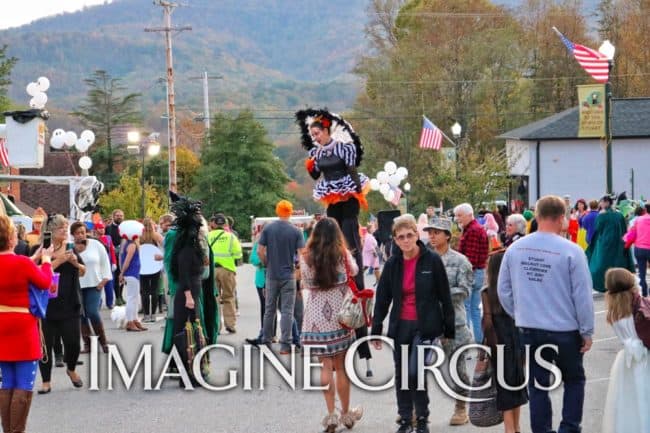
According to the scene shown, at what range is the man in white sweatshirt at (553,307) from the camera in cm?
854

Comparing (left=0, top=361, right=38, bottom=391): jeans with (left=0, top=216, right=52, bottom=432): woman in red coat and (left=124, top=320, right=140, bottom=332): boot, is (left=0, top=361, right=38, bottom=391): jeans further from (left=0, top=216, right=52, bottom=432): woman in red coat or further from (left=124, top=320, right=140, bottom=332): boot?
(left=124, top=320, right=140, bottom=332): boot

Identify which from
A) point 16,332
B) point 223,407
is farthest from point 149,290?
point 16,332

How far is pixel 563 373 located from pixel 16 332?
4.01 metres

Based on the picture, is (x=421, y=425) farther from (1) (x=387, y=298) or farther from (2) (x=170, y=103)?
(2) (x=170, y=103)

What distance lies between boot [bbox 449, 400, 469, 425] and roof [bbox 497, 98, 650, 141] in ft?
151

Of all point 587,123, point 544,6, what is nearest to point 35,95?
point 587,123

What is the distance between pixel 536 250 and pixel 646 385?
138 centimetres

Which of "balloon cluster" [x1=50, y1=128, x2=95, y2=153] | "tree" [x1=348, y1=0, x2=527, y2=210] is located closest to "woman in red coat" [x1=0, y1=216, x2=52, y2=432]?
"balloon cluster" [x1=50, y1=128, x2=95, y2=153]

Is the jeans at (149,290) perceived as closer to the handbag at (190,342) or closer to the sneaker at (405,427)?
the handbag at (190,342)

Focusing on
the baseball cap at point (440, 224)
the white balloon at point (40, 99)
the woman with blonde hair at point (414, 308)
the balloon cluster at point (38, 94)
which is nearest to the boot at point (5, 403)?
the woman with blonde hair at point (414, 308)

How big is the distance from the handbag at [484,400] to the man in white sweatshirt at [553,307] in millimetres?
804

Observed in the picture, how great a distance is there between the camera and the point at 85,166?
113 ft

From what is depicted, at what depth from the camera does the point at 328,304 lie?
→ 1016 cm

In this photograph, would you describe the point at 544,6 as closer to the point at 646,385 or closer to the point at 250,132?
the point at 250,132
